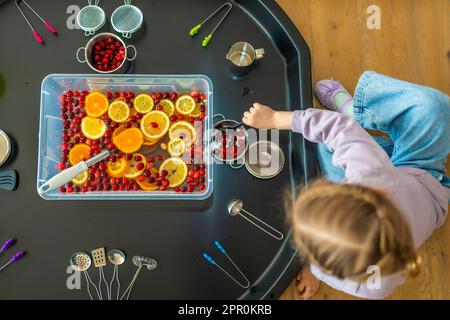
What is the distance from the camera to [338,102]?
46.5 inches

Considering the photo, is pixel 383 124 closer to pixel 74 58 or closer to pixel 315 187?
pixel 315 187

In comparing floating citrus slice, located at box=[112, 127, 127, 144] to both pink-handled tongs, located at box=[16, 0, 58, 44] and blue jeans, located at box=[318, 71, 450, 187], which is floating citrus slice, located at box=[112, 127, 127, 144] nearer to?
pink-handled tongs, located at box=[16, 0, 58, 44]

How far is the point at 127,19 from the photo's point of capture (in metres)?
1.06

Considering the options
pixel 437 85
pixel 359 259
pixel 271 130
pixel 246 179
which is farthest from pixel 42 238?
pixel 437 85

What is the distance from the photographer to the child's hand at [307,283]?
44.1 inches

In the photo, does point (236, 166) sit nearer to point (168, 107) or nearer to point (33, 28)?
point (168, 107)

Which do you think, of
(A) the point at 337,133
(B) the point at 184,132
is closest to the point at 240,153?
(B) the point at 184,132

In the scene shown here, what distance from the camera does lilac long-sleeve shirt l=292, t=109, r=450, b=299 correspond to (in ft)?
2.65

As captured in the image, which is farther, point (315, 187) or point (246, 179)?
point (246, 179)

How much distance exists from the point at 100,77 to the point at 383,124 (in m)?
0.78

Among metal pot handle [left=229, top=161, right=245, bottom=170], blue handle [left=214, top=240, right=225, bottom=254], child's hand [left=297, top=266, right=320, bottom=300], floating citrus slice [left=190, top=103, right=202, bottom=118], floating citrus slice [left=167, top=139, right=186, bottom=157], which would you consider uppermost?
floating citrus slice [left=190, top=103, right=202, bottom=118]

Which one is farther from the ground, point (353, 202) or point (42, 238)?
point (353, 202)

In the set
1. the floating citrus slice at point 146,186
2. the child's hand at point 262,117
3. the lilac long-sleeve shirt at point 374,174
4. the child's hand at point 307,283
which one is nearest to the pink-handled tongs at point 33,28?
the floating citrus slice at point 146,186

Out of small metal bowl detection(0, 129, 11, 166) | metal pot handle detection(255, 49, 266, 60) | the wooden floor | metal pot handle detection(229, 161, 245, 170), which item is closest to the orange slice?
small metal bowl detection(0, 129, 11, 166)
